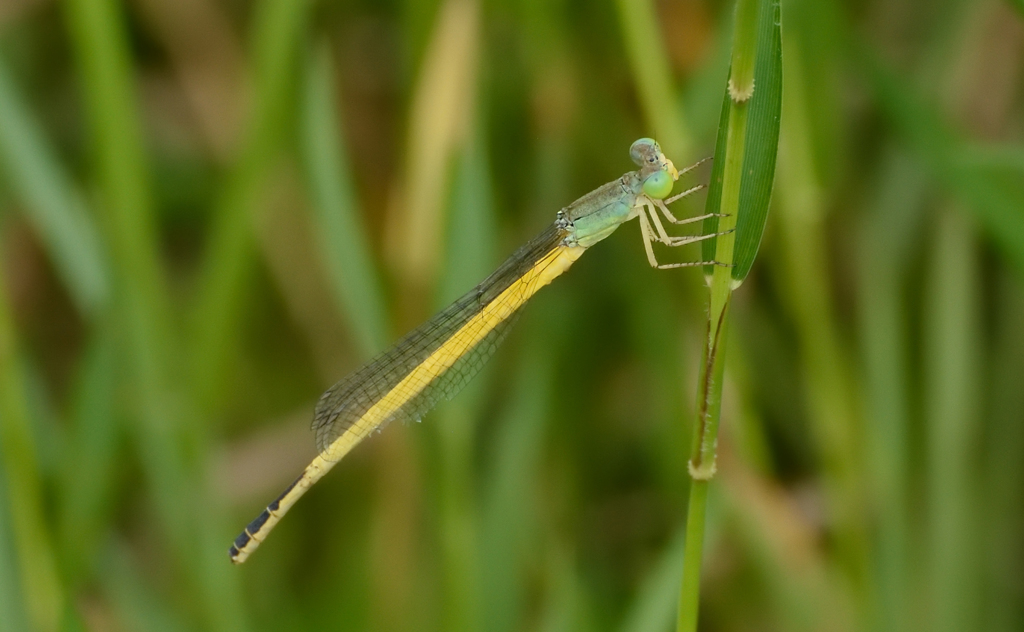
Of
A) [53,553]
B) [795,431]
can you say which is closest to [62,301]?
[53,553]

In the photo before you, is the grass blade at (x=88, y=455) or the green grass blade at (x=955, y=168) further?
the grass blade at (x=88, y=455)

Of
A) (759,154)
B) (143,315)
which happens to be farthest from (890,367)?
(143,315)

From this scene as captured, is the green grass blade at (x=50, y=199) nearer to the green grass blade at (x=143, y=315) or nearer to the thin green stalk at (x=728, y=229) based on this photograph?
the green grass blade at (x=143, y=315)

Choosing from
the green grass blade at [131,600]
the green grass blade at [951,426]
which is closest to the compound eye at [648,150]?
the green grass blade at [951,426]

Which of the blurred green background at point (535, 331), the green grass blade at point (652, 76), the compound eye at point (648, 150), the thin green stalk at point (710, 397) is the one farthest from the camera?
the blurred green background at point (535, 331)

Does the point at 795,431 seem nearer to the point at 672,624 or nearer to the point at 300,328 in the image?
the point at 672,624

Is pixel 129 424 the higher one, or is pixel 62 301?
pixel 62 301

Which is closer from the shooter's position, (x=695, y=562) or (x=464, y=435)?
(x=695, y=562)
